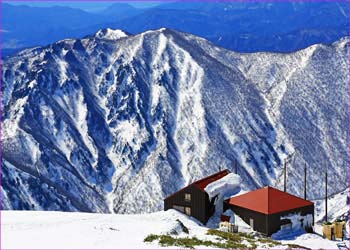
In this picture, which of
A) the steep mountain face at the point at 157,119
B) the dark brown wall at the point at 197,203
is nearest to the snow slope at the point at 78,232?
the dark brown wall at the point at 197,203

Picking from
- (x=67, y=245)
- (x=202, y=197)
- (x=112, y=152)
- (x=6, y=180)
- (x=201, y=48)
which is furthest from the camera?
(x=201, y=48)

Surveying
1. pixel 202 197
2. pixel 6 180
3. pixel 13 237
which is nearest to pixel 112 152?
pixel 6 180

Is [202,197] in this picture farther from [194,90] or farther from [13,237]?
[194,90]

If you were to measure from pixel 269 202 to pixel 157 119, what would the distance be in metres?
106

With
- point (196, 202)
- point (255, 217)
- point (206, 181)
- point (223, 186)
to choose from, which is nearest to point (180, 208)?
point (196, 202)

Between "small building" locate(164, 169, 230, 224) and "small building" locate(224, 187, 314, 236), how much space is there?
3025 mm

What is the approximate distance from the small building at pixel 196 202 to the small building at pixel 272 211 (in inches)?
119

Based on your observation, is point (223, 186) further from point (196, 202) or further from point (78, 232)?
point (78, 232)

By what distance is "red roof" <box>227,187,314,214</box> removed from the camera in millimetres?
63141

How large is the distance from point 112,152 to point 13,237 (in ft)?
411

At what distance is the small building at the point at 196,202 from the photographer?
67.8 metres

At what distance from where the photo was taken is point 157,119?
552 ft

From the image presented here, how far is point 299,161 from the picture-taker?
15938cm

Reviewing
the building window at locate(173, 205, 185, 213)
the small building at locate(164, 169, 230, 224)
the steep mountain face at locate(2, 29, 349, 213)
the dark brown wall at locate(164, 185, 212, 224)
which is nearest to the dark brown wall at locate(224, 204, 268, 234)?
the small building at locate(164, 169, 230, 224)
